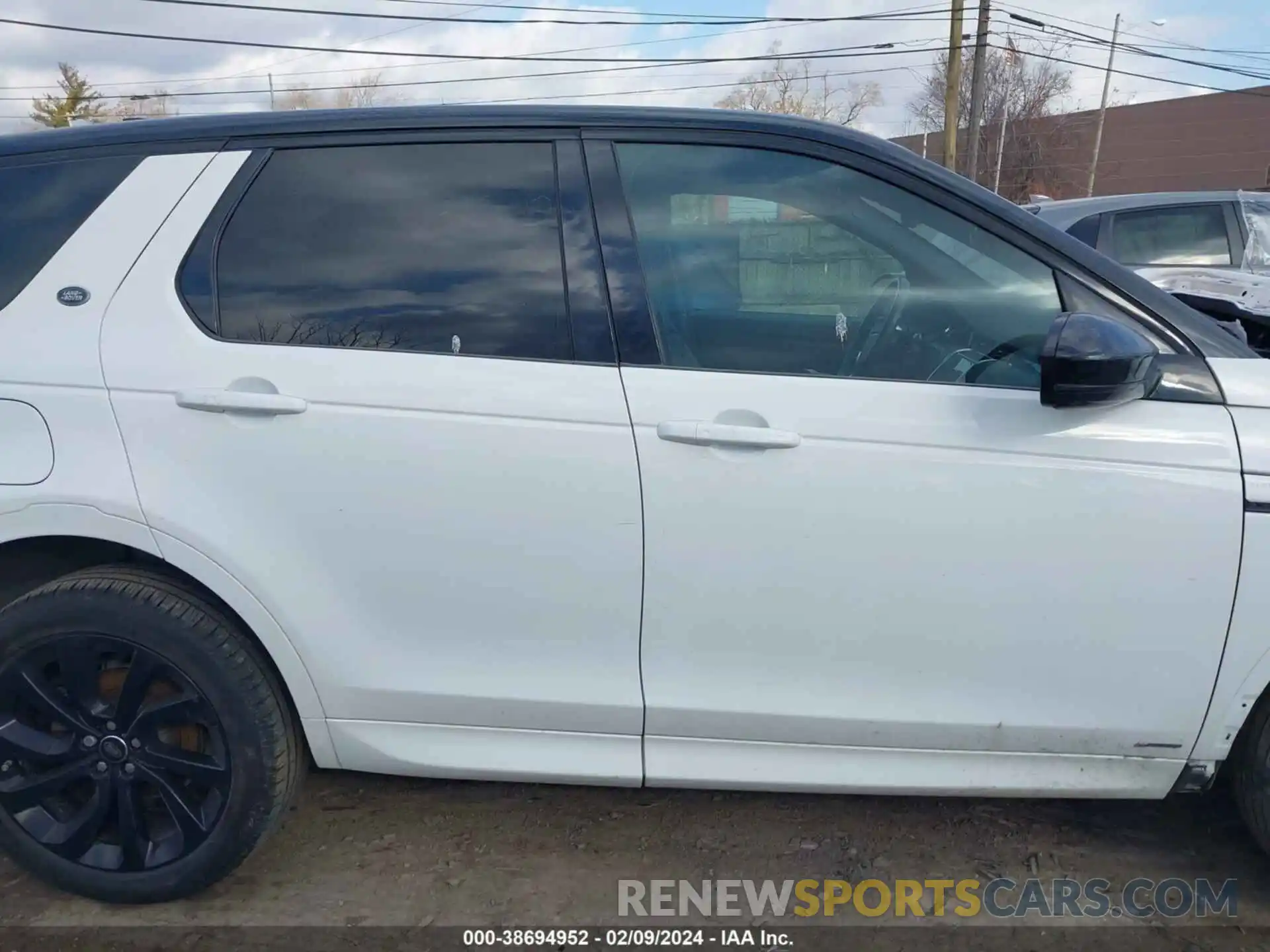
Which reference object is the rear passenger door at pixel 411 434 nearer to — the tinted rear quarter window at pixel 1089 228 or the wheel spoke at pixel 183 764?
the wheel spoke at pixel 183 764

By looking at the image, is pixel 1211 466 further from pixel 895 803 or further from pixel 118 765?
pixel 118 765

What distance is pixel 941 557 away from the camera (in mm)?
1946

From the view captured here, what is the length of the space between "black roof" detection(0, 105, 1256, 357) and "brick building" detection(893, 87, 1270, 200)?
149 ft

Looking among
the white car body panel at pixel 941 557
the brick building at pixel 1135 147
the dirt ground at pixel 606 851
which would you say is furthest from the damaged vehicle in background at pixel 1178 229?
the brick building at pixel 1135 147

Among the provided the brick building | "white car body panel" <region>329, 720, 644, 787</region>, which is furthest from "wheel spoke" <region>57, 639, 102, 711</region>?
the brick building

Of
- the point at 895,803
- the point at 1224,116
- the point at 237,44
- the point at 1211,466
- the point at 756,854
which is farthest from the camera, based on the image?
the point at 1224,116

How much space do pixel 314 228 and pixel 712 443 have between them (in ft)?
3.38

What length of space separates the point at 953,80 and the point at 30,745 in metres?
20.9

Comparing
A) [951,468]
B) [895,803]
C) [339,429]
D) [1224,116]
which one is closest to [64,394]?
[339,429]

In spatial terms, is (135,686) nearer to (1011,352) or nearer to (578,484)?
(578,484)

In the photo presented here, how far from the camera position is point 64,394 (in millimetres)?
2008

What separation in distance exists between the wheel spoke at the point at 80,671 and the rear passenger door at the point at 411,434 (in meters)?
0.32

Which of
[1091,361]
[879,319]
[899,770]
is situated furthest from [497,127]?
[899,770]

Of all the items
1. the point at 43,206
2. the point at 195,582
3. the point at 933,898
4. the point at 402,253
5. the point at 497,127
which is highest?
the point at 497,127
